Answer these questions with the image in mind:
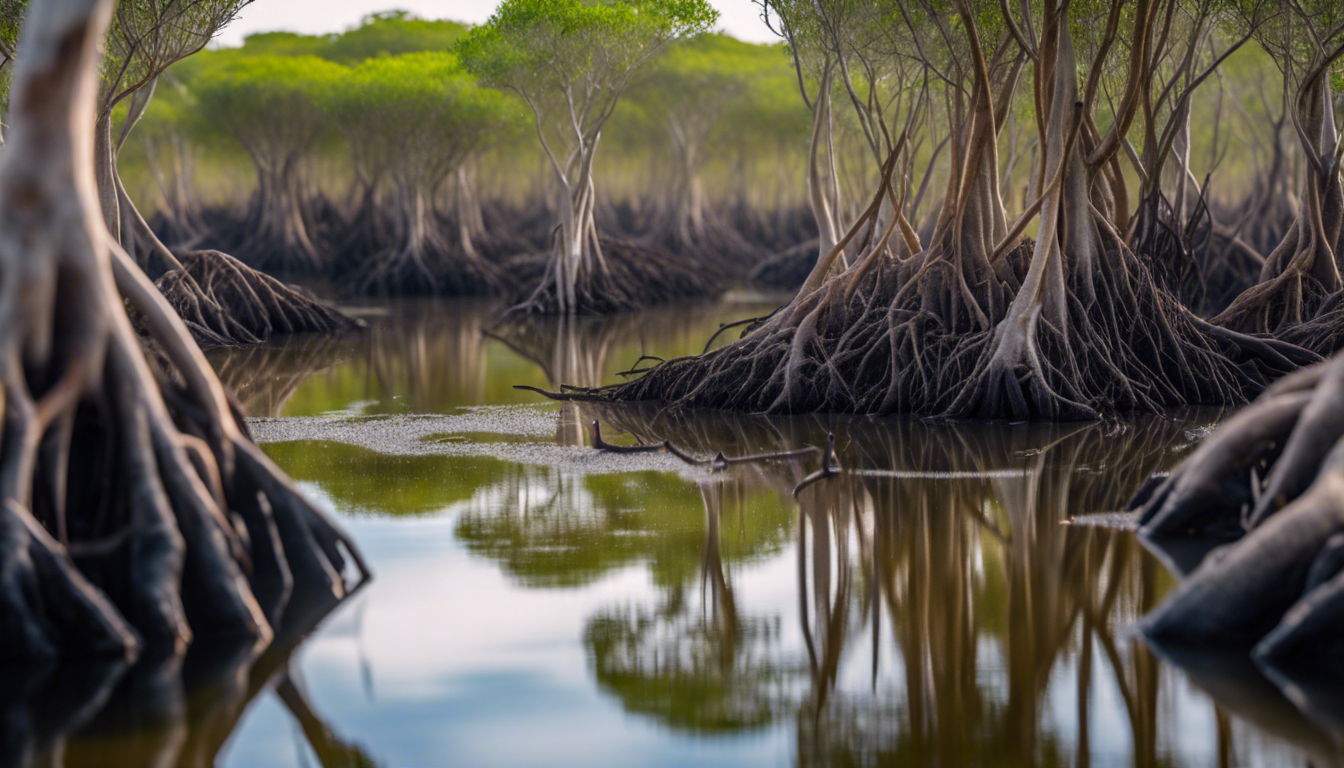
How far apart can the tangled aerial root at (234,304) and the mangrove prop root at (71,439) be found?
39.3ft

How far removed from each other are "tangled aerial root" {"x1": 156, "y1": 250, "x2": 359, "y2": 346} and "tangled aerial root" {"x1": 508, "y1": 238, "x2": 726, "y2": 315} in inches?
153

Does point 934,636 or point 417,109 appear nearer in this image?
point 934,636

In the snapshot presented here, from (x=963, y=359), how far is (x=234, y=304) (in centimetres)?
1049

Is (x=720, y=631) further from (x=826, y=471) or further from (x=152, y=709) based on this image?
(x=826, y=471)

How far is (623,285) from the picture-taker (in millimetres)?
24375

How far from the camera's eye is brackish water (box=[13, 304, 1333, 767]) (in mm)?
4004

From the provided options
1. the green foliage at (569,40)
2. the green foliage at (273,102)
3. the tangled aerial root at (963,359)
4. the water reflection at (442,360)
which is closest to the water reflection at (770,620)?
the tangled aerial root at (963,359)

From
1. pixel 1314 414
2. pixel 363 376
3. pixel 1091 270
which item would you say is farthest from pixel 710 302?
pixel 1314 414

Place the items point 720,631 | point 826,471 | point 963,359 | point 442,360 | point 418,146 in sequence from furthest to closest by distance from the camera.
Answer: point 418,146 < point 442,360 < point 963,359 < point 826,471 < point 720,631

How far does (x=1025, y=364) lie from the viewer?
392 inches

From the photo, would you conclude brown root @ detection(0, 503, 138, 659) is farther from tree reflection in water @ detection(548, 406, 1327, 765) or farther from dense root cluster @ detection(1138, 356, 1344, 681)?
dense root cluster @ detection(1138, 356, 1344, 681)

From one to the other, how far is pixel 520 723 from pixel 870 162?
36.1 meters

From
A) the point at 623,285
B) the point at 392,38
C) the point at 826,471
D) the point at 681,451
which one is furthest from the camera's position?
the point at 392,38

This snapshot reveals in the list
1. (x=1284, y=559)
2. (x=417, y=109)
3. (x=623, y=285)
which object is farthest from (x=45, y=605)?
(x=417, y=109)
